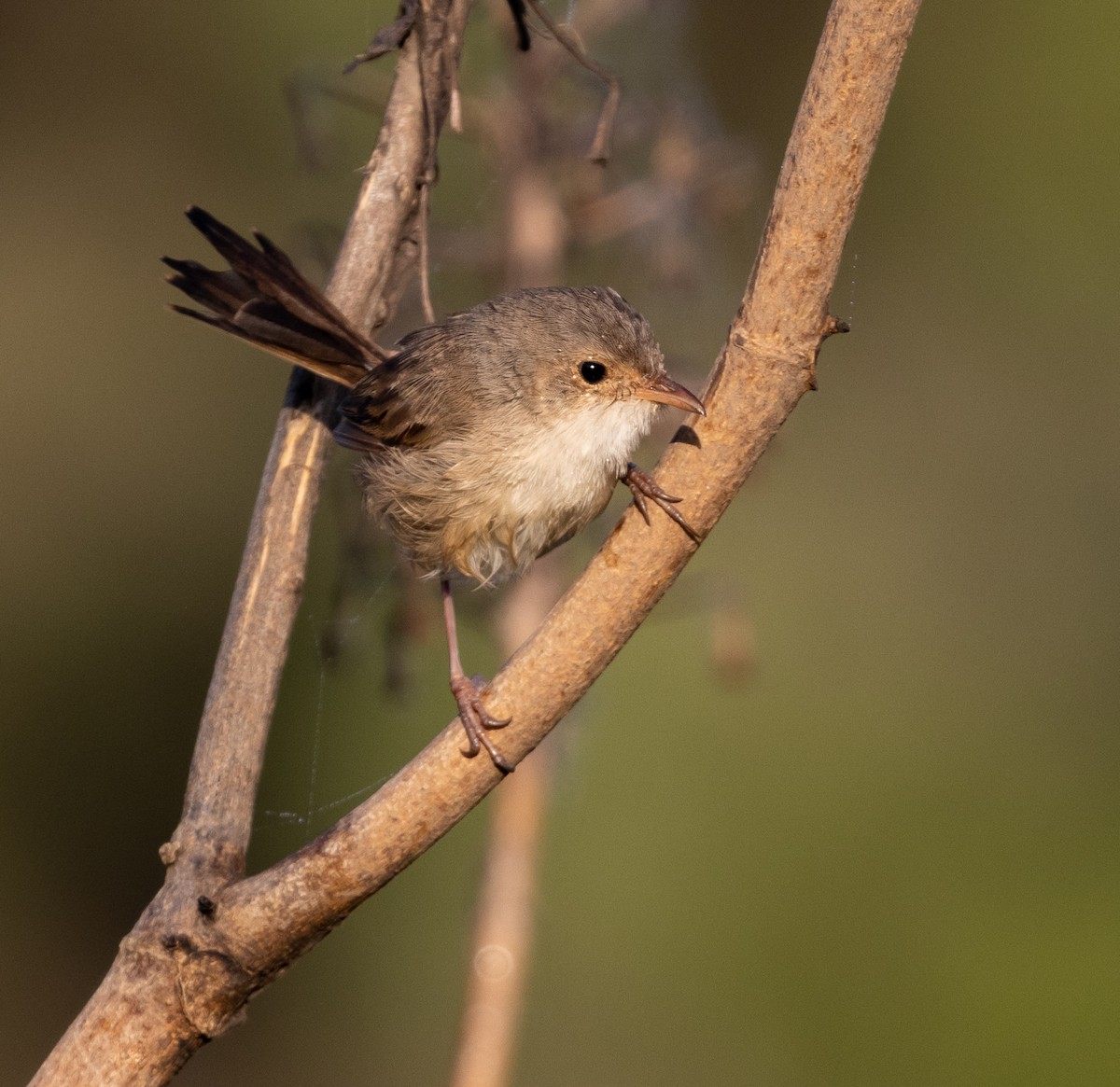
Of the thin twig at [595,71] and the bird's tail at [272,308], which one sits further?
the bird's tail at [272,308]

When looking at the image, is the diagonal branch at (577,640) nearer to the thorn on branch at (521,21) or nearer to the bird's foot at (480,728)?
the bird's foot at (480,728)

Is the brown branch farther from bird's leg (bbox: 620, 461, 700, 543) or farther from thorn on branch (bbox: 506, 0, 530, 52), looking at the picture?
bird's leg (bbox: 620, 461, 700, 543)

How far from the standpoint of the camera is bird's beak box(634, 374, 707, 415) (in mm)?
2602

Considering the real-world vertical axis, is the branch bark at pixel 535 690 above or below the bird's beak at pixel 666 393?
below

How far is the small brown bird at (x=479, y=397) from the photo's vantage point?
9.78 feet

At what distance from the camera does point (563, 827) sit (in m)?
5.14

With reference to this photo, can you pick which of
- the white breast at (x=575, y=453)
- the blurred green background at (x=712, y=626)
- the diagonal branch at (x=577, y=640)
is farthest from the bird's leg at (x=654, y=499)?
Result: the blurred green background at (x=712, y=626)

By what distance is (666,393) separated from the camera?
111 inches

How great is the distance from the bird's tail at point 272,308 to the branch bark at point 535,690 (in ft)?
3.59

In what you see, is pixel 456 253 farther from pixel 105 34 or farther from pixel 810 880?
pixel 105 34

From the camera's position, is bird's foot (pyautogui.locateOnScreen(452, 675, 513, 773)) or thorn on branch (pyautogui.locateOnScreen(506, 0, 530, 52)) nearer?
bird's foot (pyautogui.locateOnScreen(452, 675, 513, 773))

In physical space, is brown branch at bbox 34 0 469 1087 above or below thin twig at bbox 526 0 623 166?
below

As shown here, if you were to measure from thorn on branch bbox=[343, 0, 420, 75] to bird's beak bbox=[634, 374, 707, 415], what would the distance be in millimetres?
968

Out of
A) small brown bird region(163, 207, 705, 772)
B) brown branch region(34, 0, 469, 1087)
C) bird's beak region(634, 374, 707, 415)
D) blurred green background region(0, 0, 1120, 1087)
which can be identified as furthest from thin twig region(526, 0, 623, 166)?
blurred green background region(0, 0, 1120, 1087)
